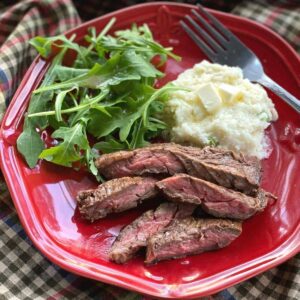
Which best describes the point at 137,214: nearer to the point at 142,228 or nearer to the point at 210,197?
the point at 142,228

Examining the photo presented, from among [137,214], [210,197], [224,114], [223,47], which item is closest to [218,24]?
[223,47]

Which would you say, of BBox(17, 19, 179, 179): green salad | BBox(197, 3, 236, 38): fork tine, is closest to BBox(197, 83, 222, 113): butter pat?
BBox(17, 19, 179, 179): green salad

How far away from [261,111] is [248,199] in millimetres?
810

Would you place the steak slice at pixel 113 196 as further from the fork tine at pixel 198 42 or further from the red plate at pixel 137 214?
the fork tine at pixel 198 42

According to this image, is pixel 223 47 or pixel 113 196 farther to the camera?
pixel 223 47

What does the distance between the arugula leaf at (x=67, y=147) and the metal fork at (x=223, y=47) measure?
1.39m

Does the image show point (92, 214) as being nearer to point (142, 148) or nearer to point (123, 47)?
point (142, 148)

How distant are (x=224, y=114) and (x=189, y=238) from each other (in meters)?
0.99

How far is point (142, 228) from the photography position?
3135mm

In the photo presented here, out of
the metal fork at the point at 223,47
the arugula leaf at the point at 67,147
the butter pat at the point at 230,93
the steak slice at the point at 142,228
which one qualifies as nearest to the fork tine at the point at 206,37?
the metal fork at the point at 223,47

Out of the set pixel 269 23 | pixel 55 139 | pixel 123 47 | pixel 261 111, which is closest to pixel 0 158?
→ pixel 55 139

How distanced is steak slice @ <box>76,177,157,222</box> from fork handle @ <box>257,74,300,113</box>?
1194 millimetres

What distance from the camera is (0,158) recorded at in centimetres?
338

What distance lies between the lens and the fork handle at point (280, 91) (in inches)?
146
